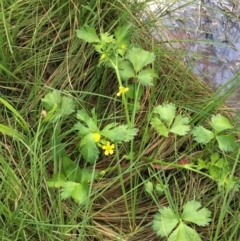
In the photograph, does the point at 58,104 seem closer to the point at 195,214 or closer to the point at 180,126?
the point at 180,126

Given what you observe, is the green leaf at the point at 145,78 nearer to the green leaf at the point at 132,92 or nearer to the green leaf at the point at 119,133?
the green leaf at the point at 132,92

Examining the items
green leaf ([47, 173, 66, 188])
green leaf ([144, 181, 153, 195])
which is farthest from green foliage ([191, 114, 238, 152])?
green leaf ([47, 173, 66, 188])

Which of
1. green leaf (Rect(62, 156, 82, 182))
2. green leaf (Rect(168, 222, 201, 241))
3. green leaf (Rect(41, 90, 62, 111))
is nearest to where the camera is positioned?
green leaf (Rect(168, 222, 201, 241))

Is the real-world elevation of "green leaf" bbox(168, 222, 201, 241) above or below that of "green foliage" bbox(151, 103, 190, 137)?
below

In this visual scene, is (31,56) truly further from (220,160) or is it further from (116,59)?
(220,160)

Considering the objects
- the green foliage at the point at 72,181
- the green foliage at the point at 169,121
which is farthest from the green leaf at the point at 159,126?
the green foliage at the point at 72,181

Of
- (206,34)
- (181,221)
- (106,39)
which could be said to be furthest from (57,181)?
(206,34)

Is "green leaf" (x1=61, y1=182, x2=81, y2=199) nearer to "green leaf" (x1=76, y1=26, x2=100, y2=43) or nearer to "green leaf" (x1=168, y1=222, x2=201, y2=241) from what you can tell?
"green leaf" (x1=168, y1=222, x2=201, y2=241)
